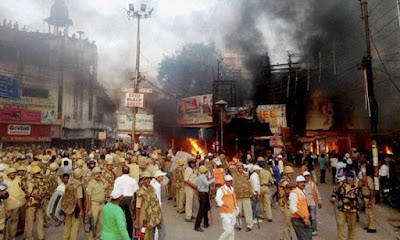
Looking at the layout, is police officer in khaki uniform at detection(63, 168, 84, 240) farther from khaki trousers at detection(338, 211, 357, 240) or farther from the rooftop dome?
the rooftop dome

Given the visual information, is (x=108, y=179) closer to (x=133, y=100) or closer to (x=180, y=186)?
(x=180, y=186)

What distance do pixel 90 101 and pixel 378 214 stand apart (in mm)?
34432

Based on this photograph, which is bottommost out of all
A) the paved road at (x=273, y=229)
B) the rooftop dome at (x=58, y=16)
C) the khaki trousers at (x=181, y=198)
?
the paved road at (x=273, y=229)

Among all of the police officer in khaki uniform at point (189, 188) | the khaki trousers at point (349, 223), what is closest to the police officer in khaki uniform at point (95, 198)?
the police officer in khaki uniform at point (189, 188)

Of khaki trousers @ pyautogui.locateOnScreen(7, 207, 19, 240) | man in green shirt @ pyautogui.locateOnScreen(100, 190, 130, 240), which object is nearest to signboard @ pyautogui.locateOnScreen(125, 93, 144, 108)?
khaki trousers @ pyautogui.locateOnScreen(7, 207, 19, 240)

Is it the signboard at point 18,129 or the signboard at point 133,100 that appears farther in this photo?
the signboard at point 18,129

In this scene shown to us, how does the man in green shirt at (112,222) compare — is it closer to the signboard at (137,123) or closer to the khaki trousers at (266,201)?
the khaki trousers at (266,201)

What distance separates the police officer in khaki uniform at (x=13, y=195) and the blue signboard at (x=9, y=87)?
20.6 metres

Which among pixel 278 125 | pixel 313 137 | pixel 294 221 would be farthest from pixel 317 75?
pixel 294 221

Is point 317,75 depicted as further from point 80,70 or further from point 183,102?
point 80,70

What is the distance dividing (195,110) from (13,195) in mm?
21187

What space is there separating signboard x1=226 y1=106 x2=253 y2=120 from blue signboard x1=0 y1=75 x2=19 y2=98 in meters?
18.3

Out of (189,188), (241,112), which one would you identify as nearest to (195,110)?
(241,112)

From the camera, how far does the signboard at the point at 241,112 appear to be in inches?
890
